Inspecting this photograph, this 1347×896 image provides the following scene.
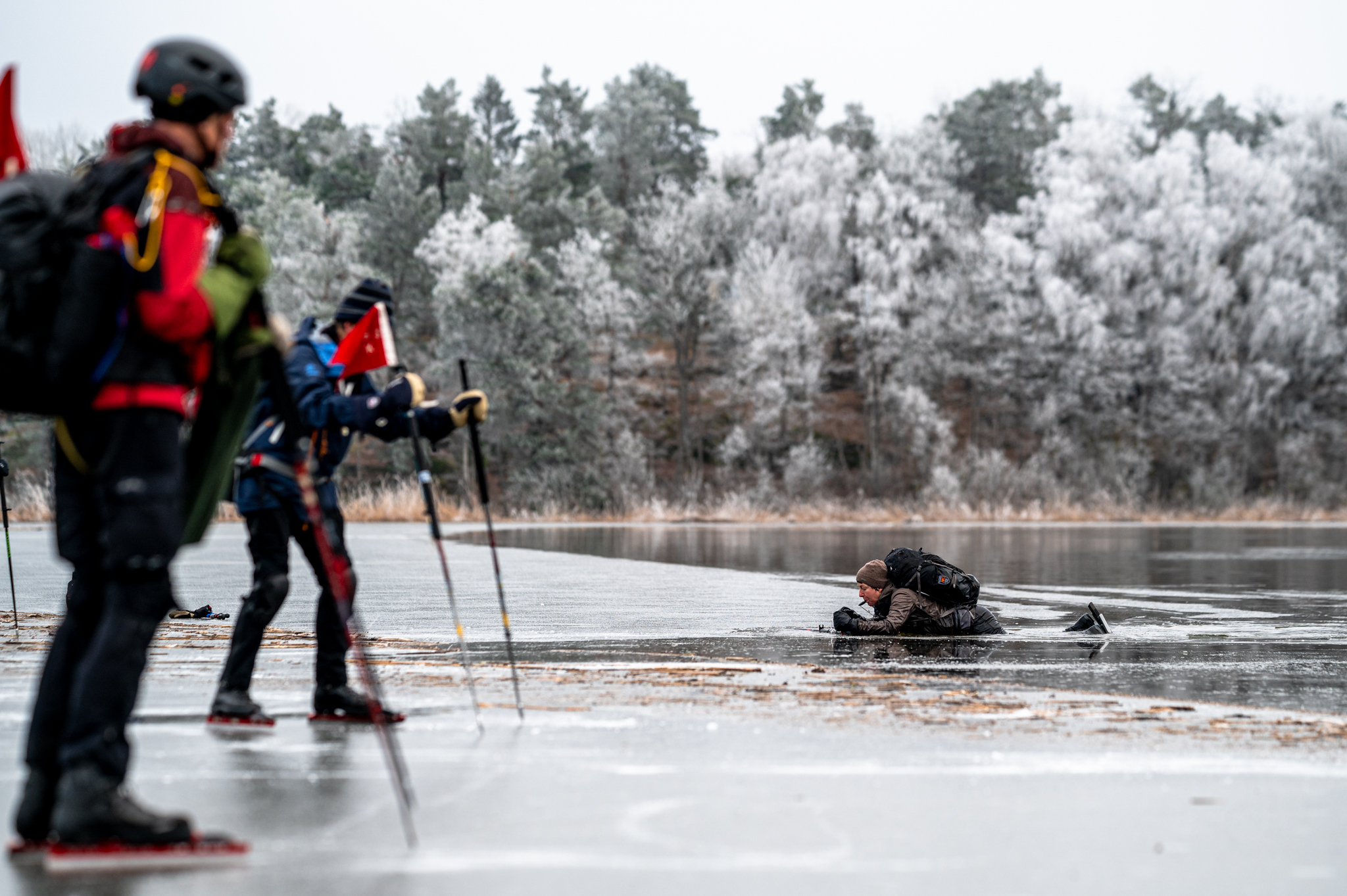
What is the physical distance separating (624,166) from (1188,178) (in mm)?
29462

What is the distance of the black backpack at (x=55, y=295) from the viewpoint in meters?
3.71

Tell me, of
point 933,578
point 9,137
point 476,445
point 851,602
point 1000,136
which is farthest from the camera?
point 1000,136

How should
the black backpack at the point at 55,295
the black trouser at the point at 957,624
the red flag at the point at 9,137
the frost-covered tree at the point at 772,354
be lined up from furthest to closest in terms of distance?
the frost-covered tree at the point at 772,354
the black trouser at the point at 957,624
the red flag at the point at 9,137
the black backpack at the point at 55,295

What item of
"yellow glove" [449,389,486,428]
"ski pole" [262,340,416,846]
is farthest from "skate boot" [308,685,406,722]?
"yellow glove" [449,389,486,428]

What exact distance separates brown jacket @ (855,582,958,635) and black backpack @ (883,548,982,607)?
57 millimetres

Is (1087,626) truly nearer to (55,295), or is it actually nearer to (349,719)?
(349,719)

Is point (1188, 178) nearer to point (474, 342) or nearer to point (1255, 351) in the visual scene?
point (1255, 351)

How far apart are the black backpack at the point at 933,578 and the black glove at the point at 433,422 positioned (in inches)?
197

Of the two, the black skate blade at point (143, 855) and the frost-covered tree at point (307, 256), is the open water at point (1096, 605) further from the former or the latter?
the frost-covered tree at point (307, 256)

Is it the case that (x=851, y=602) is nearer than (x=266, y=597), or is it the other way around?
(x=266, y=597)

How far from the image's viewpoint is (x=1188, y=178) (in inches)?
2041

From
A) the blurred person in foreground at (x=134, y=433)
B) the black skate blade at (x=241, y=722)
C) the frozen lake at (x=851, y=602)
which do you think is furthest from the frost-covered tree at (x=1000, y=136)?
the blurred person in foreground at (x=134, y=433)

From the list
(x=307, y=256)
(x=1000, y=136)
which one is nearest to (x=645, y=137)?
(x=1000, y=136)

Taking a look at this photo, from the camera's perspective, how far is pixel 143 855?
3.80 meters
